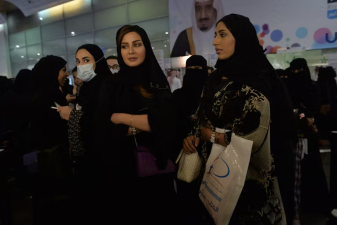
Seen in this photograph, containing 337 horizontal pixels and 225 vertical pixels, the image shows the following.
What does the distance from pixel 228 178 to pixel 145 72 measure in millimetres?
784

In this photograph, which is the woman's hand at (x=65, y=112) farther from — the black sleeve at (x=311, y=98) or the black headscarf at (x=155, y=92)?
the black sleeve at (x=311, y=98)

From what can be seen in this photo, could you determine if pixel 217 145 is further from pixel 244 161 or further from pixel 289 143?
pixel 289 143

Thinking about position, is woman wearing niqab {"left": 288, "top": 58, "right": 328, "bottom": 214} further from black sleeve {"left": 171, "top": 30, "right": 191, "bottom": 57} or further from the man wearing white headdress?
black sleeve {"left": 171, "top": 30, "right": 191, "bottom": 57}

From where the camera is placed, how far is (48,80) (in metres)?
2.18

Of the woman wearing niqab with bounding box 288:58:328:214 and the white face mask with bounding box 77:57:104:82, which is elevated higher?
the white face mask with bounding box 77:57:104:82

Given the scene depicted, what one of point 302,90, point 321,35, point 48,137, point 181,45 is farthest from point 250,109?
point 181,45

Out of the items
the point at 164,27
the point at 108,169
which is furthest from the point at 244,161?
the point at 164,27

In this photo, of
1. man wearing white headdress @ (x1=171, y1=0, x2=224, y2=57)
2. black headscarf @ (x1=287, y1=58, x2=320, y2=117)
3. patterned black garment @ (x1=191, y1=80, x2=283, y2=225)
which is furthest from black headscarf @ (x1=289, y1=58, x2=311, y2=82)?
man wearing white headdress @ (x1=171, y1=0, x2=224, y2=57)

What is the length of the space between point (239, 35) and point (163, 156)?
2.61 feet

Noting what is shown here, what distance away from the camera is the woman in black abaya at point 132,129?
1536mm

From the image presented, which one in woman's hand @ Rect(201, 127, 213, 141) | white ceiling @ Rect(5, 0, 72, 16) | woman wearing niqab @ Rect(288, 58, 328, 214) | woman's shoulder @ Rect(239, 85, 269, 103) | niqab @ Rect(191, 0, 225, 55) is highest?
white ceiling @ Rect(5, 0, 72, 16)

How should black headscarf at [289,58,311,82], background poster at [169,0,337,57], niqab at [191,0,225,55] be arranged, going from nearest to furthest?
black headscarf at [289,58,311,82] → background poster at [169,0,337,57] → niqab at [191,0,225,55]

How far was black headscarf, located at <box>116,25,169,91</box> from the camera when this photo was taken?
1.59 metres

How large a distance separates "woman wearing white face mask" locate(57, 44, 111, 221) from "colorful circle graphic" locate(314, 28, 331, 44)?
5099 mm
